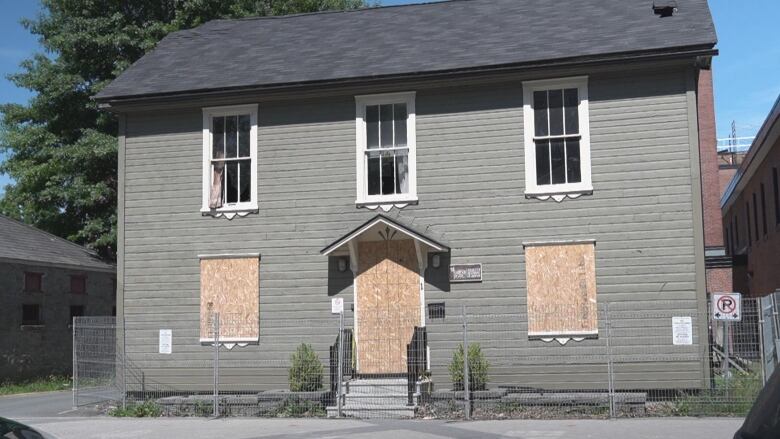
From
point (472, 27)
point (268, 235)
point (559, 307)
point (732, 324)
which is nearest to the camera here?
point (732, 324)

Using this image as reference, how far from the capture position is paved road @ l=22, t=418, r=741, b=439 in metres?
12.2

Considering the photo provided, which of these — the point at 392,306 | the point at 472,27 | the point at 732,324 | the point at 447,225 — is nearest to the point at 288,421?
the point at 392,306

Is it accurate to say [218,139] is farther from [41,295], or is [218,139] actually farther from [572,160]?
[41,295]

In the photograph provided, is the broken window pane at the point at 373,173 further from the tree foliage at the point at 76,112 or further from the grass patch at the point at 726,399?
the tree foliage at the point at 76,112

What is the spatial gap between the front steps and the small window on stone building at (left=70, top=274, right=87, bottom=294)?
15735mm

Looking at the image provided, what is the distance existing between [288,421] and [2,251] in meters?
14.2

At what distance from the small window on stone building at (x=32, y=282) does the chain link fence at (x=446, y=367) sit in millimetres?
9633

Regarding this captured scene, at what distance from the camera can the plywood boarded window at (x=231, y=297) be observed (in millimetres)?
17125

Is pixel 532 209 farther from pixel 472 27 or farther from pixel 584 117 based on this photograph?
pixel 472 27

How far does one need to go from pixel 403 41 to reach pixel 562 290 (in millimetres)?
6119

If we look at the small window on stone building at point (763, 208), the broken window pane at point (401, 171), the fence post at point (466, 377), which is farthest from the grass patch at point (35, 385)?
the small window on stone building at point (763, 208)

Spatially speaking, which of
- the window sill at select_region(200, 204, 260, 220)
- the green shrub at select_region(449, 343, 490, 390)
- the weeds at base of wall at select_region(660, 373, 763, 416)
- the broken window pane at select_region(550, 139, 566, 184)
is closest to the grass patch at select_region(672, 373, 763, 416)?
the weeds at base of wall at select_region(660, 373, 763, 416)

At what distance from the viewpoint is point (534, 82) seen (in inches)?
639

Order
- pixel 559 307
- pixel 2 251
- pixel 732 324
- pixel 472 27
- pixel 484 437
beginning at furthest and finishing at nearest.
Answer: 1. pixel 2 251
2. pixel 472 27
3. pixel 559 307
4. pixel 732 324
5. pixel 484 437
